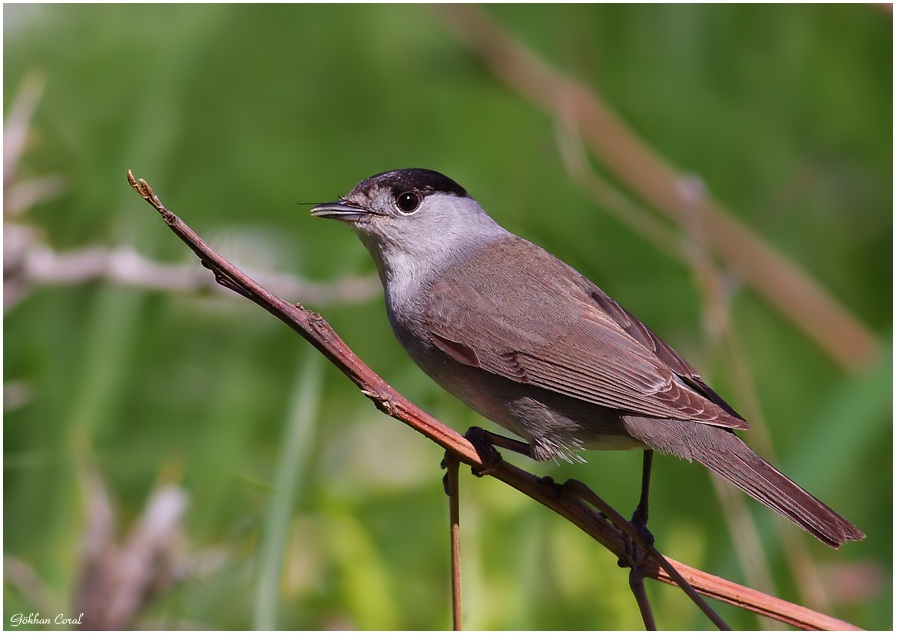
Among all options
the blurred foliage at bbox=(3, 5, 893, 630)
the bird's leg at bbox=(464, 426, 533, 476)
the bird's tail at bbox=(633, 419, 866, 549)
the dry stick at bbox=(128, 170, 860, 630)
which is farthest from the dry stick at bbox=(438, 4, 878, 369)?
the dry stick at bbox=(128, 170, 860, 630)

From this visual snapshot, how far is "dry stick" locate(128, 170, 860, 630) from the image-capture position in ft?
7.05

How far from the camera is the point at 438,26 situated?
269 inches

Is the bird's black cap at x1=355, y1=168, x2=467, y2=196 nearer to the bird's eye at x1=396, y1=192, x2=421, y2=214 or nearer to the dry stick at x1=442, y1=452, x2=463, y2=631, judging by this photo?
the bird's eye at x1=396, y1=192, x2=421, y2=214

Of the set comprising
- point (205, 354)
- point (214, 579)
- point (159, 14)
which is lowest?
point (214, 579)

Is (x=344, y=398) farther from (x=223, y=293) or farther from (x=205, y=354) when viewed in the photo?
(x=223, y=293)

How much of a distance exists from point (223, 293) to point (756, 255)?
296 cm

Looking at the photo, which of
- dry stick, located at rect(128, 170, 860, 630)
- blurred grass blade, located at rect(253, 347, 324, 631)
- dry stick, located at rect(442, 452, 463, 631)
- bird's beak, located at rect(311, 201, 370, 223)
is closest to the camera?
dry stick, located at rect(128, 170, 860, 630)

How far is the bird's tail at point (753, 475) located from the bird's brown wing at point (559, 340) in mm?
72

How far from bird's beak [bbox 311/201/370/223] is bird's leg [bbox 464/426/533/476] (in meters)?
0.92

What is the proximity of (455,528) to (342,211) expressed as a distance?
57.6 inches

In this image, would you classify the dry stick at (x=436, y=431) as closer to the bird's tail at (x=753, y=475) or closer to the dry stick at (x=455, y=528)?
the dry stick at (x=455, y=528)

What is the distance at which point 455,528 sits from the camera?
247cm

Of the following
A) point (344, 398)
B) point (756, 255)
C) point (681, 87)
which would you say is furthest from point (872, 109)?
point (344, 398)

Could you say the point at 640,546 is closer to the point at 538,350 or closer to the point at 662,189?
the point at 538,350
